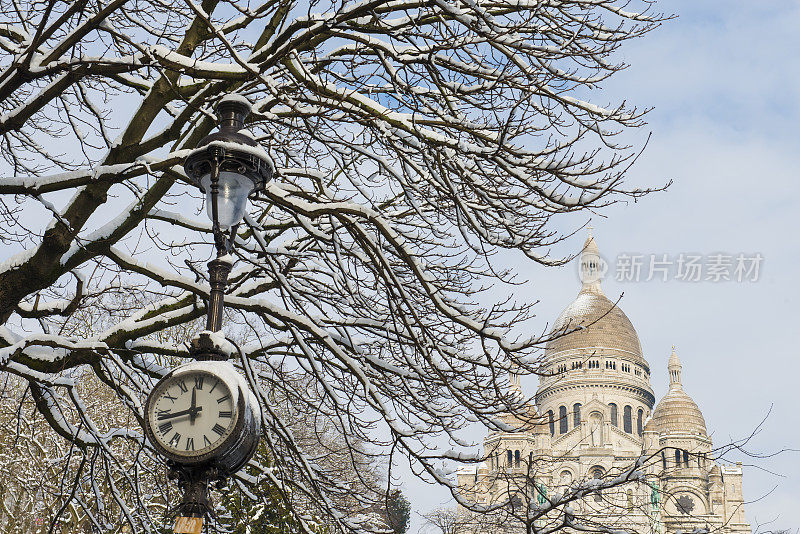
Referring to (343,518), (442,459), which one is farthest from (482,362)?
(343,518)

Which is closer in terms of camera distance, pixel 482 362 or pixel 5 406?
pixel 482 362

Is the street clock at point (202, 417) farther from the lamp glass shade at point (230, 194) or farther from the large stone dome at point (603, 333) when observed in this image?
the large stone dome at point (603, 333)

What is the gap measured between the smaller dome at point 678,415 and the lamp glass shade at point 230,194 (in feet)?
271

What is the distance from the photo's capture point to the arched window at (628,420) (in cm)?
9116

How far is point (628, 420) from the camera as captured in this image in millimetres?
91625

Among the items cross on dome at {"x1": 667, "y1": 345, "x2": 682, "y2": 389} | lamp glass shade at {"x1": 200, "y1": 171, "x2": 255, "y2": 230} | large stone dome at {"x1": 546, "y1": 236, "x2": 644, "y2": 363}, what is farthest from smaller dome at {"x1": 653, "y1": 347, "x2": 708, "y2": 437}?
lamp glass shade at {"x1": 200, "y1": 171, "x2": 255, "y2": 230}

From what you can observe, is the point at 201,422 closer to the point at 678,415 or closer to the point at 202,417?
the point at 202,417

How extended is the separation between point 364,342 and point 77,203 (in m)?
2.82

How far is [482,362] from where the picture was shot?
7.41 metres

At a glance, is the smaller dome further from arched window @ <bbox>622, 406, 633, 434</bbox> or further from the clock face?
the clock face

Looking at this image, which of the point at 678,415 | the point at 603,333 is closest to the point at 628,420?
the point at 678,415

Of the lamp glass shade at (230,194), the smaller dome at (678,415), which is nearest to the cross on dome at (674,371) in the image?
the smaller dome at (678,415)

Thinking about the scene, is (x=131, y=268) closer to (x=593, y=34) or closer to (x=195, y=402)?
(x=195, y=402)

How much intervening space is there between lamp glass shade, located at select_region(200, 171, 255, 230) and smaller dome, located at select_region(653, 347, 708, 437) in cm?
8275
